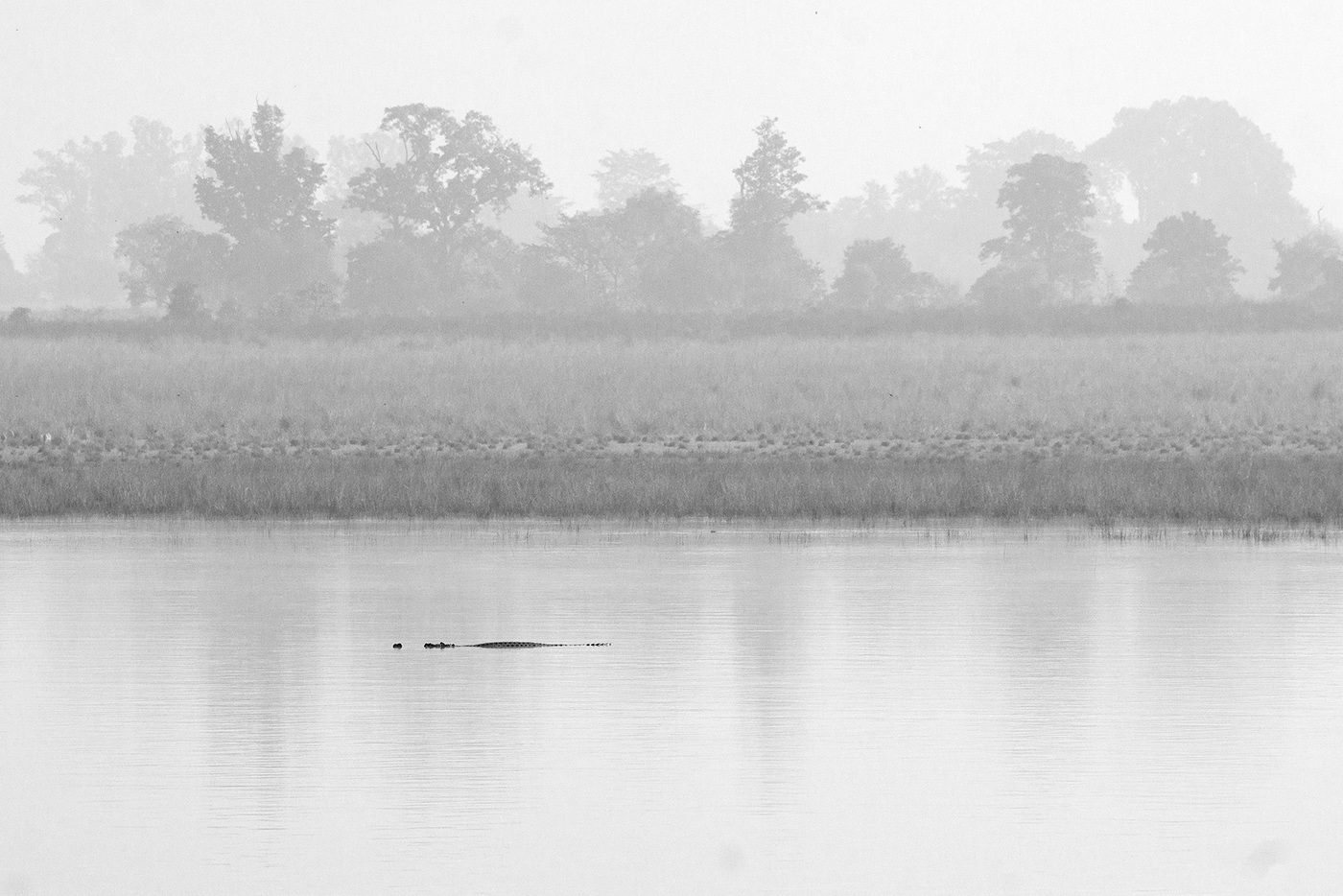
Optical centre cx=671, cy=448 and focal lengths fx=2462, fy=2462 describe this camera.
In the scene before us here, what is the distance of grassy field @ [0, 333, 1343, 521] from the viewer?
86.4ft

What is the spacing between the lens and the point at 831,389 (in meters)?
42.2

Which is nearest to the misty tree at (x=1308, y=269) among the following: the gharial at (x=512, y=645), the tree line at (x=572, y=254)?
the tree line at (x=572, y=254)

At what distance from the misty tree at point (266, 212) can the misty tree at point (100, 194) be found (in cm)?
5649

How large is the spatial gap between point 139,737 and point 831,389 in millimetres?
30977

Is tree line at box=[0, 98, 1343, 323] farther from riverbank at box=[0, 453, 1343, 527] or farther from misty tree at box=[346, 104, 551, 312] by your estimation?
riverbank at box=[0, 453, 1343, 527]

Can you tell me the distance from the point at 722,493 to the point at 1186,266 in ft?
174

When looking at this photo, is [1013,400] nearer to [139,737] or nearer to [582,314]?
[582,314]

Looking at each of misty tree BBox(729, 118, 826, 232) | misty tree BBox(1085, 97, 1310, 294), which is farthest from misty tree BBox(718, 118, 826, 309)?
misty tree BBox(1085, 97, 1310, 294)

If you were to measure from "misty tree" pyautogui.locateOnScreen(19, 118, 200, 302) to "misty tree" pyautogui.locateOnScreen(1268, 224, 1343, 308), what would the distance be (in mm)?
82248

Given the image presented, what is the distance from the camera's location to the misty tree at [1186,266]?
7550 cm

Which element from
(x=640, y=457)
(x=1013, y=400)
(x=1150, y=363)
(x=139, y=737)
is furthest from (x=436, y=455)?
(x=139, y=737)

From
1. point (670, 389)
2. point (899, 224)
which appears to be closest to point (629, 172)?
point (899, 224)

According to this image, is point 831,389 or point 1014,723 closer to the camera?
point 1014,723

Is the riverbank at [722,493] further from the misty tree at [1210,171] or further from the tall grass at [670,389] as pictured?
the misty tree at [1210,171]
